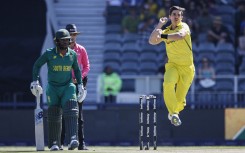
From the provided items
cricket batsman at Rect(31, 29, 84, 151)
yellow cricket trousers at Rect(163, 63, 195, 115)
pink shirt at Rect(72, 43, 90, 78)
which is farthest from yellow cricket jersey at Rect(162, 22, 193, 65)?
cricket batsman at Rect(31, 29, 84, 151)

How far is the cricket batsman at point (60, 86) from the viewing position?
50.1 feet

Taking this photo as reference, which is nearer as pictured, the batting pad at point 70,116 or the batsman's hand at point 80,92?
the batting pad at point 70,116

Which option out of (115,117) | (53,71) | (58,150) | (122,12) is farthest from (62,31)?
(122,12)

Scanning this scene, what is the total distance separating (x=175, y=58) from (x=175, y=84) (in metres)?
0.47

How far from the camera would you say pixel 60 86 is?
15383 millimetres

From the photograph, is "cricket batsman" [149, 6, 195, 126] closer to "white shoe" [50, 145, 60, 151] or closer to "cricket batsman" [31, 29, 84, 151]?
"cricket batsman" [31, 29, 84, 151]

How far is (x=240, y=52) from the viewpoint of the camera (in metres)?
26.4

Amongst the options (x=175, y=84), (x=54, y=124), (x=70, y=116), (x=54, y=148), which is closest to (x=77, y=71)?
(x=70, y=116)

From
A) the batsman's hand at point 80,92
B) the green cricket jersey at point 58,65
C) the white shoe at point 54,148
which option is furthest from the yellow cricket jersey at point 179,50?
the white shoe at point 54,148

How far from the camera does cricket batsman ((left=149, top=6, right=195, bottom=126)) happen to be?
1645 cm

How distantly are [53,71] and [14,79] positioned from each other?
35.5ft

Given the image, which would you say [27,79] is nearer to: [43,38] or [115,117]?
[43,38]

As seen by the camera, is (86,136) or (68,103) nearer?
(68,103)

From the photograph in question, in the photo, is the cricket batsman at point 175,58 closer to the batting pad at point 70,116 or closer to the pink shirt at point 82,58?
the pink shirt at point 82,58
